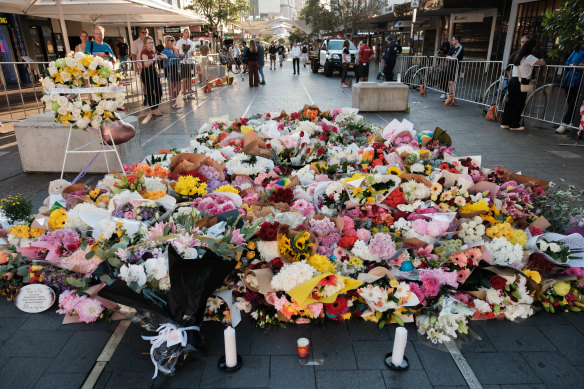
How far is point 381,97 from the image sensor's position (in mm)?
10977

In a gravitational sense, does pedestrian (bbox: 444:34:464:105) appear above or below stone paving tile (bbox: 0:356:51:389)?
above

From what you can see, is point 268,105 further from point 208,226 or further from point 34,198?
point 208,226

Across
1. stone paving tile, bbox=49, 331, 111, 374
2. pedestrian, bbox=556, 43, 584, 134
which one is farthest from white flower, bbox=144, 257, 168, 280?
pedestrian, bbox=556, 43, 584, 134

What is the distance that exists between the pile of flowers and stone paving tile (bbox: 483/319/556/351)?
116 millimetres

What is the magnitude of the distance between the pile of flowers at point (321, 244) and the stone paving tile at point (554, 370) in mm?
382

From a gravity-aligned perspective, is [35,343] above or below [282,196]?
below

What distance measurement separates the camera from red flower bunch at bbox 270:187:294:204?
12.9ft

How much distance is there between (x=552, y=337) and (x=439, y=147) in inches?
115

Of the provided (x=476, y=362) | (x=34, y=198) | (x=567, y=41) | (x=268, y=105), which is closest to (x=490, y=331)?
(x=476, y=362)

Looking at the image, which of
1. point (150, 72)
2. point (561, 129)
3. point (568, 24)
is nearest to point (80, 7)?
point (150, 72)

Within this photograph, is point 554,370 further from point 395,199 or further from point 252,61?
point 252,61

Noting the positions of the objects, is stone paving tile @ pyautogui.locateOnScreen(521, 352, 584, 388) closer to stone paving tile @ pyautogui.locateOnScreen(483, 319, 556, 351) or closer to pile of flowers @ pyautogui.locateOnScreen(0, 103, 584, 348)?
stone paving tile @ pyautogui.locateOnScreen(483, 319, 556, 351)

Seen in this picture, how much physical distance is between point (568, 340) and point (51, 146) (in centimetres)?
657

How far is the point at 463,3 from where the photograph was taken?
20.2 metres
